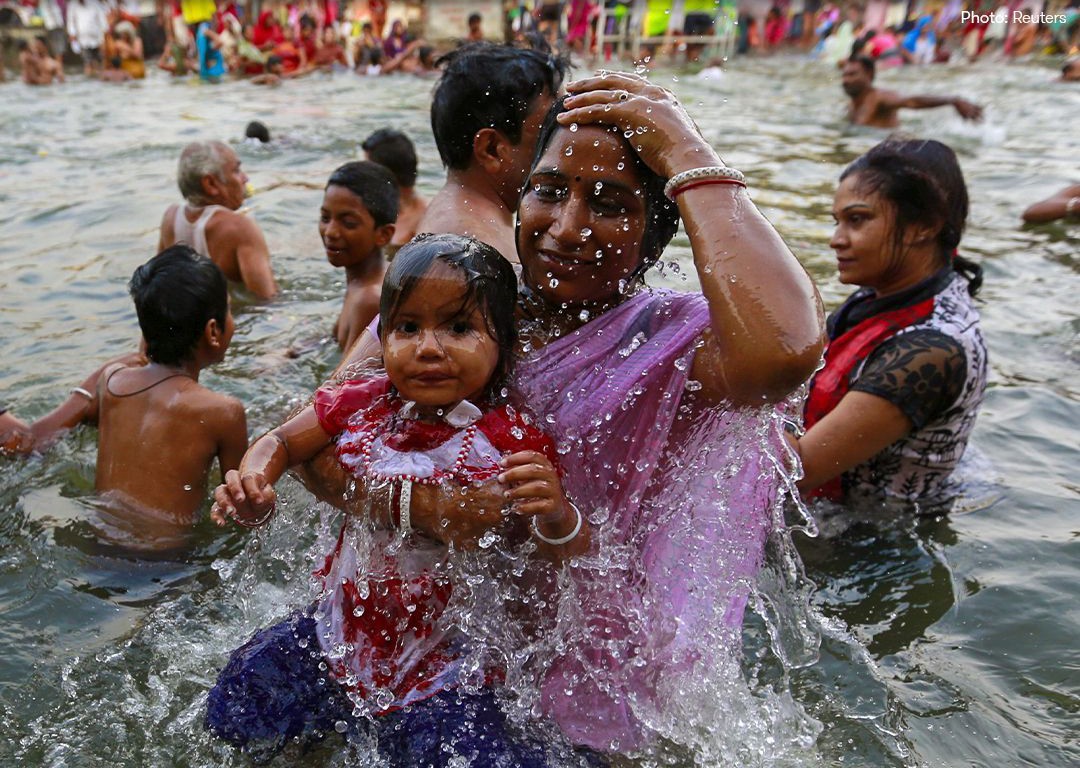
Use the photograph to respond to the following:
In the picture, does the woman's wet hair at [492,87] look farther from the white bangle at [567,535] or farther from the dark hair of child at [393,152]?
the dark hair of child at [393,152]

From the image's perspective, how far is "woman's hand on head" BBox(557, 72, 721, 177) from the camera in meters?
1.93

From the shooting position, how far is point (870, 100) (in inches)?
477

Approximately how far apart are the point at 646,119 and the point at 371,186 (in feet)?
9.37

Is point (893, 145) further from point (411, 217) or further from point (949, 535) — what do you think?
point (411, 217)

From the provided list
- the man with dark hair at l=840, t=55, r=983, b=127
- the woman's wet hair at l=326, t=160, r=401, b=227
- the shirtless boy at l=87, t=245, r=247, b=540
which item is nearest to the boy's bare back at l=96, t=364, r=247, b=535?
the shirtless boy at l=87, t=245, r=247, b=540

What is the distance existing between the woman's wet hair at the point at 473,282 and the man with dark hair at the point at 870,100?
10.3 metres

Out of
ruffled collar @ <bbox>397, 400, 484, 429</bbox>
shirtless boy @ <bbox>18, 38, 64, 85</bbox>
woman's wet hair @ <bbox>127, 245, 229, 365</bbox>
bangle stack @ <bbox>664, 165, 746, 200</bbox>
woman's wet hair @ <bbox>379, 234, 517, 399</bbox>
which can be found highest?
bangle stack @ <bbox>664, 165, 746, 200</bbox>

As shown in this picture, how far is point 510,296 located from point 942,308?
1854mm

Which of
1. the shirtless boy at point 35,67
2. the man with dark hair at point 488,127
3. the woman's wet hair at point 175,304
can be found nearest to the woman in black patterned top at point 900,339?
the man with dark hair at point 488,127

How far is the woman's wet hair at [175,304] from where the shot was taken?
3.44 m

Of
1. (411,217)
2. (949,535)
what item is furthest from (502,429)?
Answer: (411,217)

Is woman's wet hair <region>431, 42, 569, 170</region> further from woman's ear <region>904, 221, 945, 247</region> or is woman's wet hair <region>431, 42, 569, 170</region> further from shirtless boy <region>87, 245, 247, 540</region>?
woman's ear <region>904, 221, 945, 247</region>

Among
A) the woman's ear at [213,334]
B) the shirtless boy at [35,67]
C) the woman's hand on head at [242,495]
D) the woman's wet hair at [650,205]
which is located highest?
the woman's wet hair at [650,205]

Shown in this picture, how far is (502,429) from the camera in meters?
2.12
